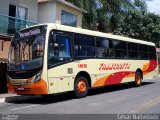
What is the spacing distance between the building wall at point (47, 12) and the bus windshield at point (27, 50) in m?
14.5

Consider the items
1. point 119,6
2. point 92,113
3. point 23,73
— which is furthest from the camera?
point 119,6

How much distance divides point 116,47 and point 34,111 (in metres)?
8.08

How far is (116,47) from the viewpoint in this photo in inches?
704

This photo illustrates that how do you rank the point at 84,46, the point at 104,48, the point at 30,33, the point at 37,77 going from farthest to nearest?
the point at 104,48 → the point at 84,46 → the point at 30,33 → the point at 37,77

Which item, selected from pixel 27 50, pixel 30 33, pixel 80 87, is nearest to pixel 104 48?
pixel 80 87

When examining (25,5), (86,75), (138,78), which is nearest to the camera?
(86,75)

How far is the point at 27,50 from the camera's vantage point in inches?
518

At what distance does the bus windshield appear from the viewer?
1277 cm

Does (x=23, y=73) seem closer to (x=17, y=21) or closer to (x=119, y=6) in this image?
(x=17, y=21)

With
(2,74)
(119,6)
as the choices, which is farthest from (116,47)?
(119,6)

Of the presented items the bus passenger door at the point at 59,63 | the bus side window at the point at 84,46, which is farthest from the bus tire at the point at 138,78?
the bus passenger door at the point at 59,63

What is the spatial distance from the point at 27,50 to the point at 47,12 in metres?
16.0

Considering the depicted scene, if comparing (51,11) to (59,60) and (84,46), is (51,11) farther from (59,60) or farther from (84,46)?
(59,60)

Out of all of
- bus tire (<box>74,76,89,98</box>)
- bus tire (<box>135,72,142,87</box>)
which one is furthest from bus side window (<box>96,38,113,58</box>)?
bus tire (<box>135,72,142,87</box>)
